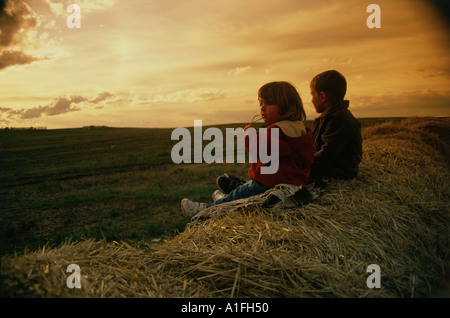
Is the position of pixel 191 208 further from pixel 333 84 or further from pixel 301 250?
pixel 333 84

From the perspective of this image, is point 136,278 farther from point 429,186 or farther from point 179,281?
point 429,186

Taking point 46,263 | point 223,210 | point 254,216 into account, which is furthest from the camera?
point 223,210

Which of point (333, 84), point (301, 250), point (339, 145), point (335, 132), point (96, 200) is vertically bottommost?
point (96, 200)

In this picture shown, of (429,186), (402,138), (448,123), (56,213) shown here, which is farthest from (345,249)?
(56,213)

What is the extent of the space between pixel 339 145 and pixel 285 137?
80cm

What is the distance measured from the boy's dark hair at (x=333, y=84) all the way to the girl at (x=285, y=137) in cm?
53

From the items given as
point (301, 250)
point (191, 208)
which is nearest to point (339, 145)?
point (301, 250)

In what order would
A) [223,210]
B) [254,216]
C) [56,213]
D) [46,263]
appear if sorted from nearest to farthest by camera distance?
[46,263]
[254,216]
[223,210]
[56,213]

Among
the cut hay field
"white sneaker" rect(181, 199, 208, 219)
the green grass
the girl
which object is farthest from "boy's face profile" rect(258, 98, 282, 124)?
the green grass

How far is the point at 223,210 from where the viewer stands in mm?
3289

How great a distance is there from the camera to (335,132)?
3578mm

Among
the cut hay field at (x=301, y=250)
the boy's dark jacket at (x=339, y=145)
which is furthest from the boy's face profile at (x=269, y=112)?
the cut hay field at (x=301, y=250)

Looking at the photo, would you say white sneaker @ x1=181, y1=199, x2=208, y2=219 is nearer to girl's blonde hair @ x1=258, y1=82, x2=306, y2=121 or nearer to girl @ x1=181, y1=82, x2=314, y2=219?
girl @ x1=181, y1=82, x2=314, y2=219
